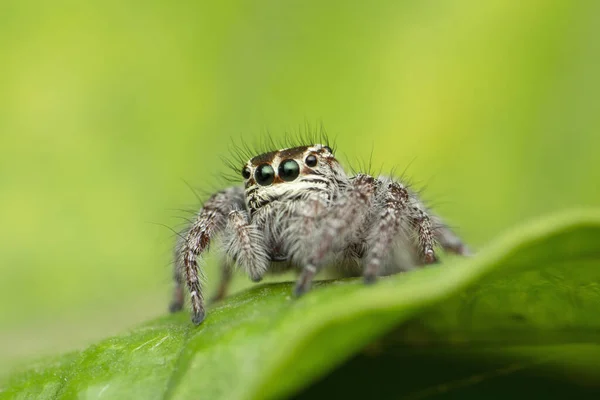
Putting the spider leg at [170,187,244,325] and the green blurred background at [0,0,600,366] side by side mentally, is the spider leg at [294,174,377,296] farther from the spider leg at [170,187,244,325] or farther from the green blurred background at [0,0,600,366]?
the green blurred background at [0,0,600,366]

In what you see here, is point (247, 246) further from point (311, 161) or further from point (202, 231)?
point (311, 161)

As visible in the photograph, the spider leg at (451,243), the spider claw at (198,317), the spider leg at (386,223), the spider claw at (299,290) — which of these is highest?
the spider leg at (386,223)

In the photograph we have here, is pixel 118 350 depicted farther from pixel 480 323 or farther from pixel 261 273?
pixel 480 323

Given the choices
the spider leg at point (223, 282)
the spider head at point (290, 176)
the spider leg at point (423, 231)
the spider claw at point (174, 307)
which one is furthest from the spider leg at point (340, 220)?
the spider leg at point (223, 282)

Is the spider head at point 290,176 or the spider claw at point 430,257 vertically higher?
the spider head at point 290,176

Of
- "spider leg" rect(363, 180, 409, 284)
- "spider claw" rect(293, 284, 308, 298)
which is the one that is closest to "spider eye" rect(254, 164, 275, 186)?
"spider leg" rect(363, 180, 409, 284)

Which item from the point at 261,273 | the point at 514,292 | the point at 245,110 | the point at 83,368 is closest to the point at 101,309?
the point at 245,110

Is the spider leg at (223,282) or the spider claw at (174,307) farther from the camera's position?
the spider leg at (223,282)

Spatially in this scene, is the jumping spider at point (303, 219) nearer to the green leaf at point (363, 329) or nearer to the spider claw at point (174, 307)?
the green leaf at point (363, 329)
